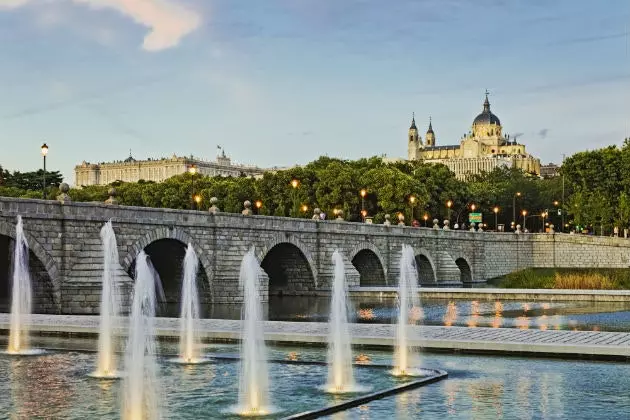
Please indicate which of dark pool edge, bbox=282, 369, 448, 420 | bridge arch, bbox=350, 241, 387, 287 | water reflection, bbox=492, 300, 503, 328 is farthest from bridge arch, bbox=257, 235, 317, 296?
dark pool edge, bbox=282, 369, 448, 420

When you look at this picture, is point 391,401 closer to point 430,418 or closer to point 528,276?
point 430,418

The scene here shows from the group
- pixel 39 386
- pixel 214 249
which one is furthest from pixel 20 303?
pixel 39 386

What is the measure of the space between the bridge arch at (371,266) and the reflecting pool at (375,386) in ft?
135

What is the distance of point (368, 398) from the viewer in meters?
15.1

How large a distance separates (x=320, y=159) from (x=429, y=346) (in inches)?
3277

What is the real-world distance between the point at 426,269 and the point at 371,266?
8.69m

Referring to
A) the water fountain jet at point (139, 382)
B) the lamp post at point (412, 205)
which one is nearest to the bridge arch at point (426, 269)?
the lamp post at point (412, 205)

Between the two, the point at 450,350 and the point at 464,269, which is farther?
the point at 464,269

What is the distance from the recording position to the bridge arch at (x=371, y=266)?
61625 millimetres

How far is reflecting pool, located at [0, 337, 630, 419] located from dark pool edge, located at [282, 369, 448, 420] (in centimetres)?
17

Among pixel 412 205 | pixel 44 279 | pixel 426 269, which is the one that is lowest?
pixel 44 279

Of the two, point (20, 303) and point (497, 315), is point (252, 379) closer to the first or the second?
point (20, 303)

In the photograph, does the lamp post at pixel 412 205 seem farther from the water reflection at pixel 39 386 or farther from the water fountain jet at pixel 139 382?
the water fountain jet at pixel 139 382

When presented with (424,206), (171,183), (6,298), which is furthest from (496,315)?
(171,183)
